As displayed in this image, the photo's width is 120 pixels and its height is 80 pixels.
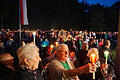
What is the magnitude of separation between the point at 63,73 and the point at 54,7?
4138 centimetres

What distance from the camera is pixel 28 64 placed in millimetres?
2391

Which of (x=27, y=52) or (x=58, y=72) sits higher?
(x=27, y=52)

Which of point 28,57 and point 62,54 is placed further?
point 62,54

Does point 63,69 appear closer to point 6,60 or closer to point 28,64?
point 28,64

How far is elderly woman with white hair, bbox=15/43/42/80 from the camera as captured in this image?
7.41ft

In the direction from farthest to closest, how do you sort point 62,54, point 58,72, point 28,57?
point 62,54 → point 58,72 → point 28,57

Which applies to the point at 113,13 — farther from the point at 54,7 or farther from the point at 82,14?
the point at 54,7

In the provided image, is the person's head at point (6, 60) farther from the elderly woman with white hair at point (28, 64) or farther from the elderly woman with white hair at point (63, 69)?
the elderly woman with white hair at point (63, 69)

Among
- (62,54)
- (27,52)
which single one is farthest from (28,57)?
(62,54)

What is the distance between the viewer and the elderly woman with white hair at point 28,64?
89.0 inches

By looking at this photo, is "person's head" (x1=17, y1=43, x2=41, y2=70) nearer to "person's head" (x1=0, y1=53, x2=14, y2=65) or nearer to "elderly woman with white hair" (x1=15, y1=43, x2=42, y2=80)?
"elderly woman with white hair" (x1=15, y1=43, x2=42, y2=80)

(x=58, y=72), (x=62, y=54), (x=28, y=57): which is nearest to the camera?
(x=28, y=57)

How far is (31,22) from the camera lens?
36.1 m

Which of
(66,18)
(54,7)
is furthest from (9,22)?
(66,18)
